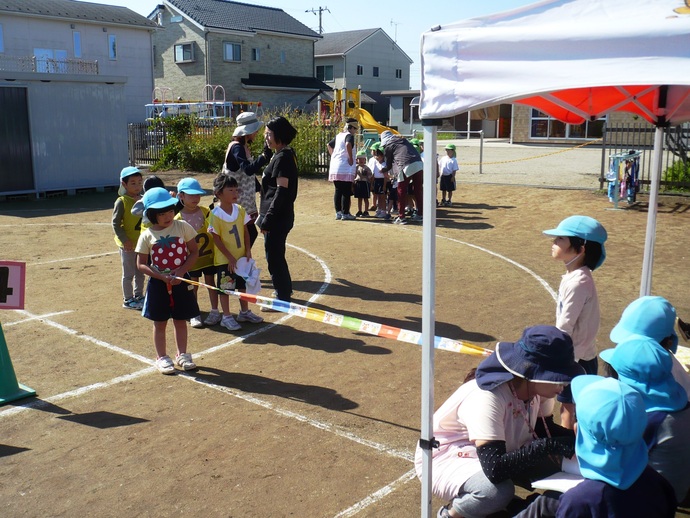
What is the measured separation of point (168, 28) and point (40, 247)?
39664 mm

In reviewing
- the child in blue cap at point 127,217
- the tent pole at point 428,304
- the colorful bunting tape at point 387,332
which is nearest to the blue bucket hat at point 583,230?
the colorful bunting tape at point 387,332

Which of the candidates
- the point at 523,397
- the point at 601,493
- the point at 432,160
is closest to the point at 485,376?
the point at 523,397

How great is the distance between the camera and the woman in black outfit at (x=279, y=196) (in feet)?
25.7

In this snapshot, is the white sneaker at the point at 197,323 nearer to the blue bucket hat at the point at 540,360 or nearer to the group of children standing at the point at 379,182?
the blue bucket hat at the point at 540,360

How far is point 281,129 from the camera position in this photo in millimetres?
7777

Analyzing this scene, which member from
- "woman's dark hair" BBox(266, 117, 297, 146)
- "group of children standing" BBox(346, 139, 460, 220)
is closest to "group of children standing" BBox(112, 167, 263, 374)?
"woman's dark hair" BBox(266, 117, 297, 146)

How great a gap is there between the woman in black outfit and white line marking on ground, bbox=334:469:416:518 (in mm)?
3989

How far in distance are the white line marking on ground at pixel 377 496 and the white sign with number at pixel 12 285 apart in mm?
3269

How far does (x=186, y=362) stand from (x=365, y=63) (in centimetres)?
5995

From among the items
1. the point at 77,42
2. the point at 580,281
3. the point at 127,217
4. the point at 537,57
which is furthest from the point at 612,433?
the point at 77,42

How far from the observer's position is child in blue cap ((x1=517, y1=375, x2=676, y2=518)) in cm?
257

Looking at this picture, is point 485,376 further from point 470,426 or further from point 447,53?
point 447,53

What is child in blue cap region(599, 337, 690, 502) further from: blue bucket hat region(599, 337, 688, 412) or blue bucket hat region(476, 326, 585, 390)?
blue bucket hat region(476, 326, 585, 390)

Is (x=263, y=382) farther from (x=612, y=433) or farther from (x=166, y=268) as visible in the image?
(x=612, y=433)
